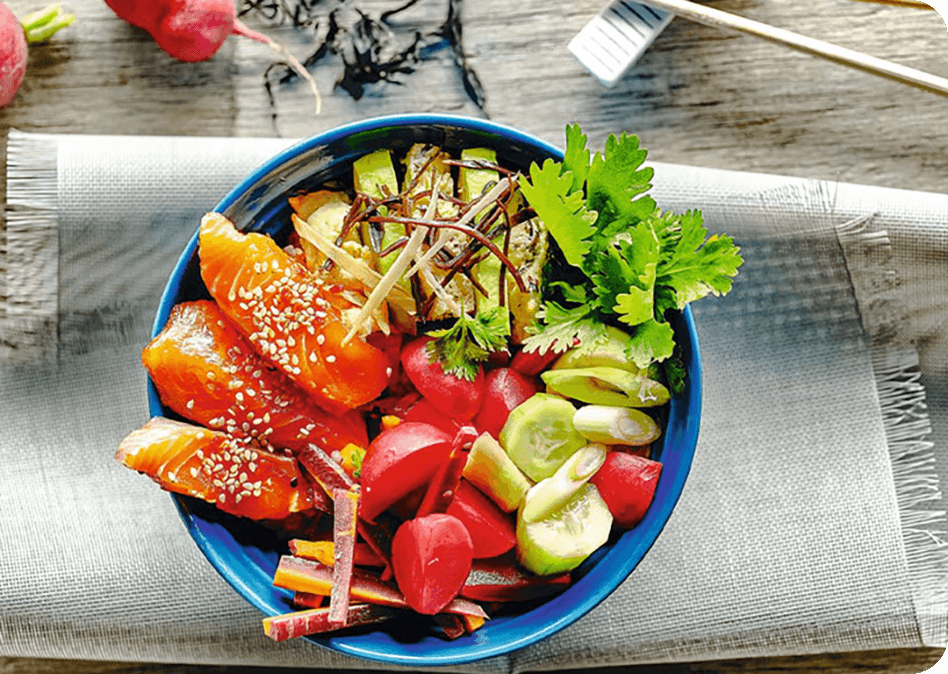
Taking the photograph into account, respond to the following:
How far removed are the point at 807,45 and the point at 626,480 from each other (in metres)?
0.96

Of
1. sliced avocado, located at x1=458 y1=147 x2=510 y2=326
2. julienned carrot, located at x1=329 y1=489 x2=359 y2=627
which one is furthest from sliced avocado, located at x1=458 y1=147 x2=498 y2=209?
julienned carrot, located at x1=329 y1=489 x2=359 y2=627

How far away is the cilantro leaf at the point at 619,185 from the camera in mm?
1445

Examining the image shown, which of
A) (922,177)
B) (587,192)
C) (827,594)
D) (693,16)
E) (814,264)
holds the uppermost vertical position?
(693,16)

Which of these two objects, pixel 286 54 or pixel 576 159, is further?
pixel 286 54

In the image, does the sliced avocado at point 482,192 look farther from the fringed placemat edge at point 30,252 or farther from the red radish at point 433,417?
the fringed placemat edge at point 30,252

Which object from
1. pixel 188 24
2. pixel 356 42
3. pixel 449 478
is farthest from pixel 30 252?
pixel 449 478

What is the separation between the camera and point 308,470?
5.00 ft

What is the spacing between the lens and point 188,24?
1.77 m

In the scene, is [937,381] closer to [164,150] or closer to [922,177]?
[922,177]

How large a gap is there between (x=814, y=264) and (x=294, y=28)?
1.18 meters

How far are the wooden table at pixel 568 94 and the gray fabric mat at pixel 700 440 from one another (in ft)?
0.31

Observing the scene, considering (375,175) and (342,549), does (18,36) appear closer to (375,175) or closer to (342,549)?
(375,175)

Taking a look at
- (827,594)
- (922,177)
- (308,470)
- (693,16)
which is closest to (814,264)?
(922,177)

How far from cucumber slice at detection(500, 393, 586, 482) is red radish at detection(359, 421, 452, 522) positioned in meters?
0.11
